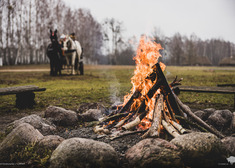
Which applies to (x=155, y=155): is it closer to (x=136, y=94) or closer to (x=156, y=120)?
(x=156, y=120)

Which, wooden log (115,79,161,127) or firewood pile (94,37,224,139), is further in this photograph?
wooden log (115,79,161,127)

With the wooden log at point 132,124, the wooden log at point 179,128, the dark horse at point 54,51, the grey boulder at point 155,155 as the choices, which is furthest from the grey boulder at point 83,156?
the dark horse at point 54,51

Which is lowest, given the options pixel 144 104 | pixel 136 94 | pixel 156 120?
pixel 156 120

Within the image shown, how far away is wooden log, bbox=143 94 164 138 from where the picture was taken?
312 cm

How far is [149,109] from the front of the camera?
12.8 ft

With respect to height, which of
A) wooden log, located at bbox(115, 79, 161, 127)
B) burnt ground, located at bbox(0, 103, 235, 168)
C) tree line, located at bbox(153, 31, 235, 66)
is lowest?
burnt ground, located at bbox(0, 103, 235, 168)

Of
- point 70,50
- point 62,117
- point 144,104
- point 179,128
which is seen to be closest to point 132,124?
point 144,104

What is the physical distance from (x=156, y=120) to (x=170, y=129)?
0.26 meters

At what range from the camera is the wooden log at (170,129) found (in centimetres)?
317

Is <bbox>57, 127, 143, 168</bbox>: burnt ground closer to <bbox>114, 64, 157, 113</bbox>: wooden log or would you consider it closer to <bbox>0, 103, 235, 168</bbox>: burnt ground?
<bbox>0, 103, 235, 168</bbox>: burnt ground

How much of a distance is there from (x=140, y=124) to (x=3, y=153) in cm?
224

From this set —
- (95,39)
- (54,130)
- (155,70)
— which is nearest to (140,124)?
(155,70)

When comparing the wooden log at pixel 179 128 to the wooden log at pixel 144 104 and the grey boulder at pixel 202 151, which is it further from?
the wooden log at pixel 144 104

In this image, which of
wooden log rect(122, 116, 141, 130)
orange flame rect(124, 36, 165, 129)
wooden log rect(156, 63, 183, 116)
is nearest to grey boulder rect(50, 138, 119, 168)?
wooden log rect(122, 116, 141, 130)
